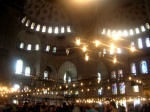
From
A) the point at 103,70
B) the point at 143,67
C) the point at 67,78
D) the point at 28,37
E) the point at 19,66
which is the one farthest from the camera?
→ the point at 67,78

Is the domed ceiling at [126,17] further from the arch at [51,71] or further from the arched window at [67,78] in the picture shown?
the arch at [51,71]

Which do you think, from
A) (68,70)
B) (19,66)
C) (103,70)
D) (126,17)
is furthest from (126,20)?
(19,66)

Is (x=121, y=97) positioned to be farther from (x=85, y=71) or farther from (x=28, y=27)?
(x=28, y=27)

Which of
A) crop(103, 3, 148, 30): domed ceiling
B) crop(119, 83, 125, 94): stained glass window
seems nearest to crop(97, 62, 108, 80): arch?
crop(119, 83, 125, 94): stained glass window

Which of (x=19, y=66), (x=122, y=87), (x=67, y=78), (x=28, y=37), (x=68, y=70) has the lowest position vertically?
(x=122, y=87)

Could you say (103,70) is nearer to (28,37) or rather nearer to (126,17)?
(126,17)

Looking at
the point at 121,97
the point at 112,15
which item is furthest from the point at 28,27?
the point at 121,97

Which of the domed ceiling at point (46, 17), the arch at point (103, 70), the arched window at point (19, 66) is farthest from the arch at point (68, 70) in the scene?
the arched window at point (19, 66)

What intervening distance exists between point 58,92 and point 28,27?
12.3 meters

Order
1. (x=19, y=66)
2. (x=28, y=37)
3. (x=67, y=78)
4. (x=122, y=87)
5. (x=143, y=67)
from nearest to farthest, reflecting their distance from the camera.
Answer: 1. (x=122, y=87)
2. (x=19, y=66)
3. (x=143, y=67)
4. (x=28, y=37)
5. (x=67, y=78)

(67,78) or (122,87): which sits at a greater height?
(67,78)

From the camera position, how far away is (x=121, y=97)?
3153 centimetres

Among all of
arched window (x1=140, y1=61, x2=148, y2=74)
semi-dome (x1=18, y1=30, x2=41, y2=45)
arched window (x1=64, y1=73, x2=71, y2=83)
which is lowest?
arched window (x1=64, y1=73, x2=71, y2=83)

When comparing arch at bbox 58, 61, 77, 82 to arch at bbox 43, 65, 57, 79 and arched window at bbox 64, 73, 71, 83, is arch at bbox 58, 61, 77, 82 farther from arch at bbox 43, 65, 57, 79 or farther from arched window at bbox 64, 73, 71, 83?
arch at bbox 43, 65, 57, 79
